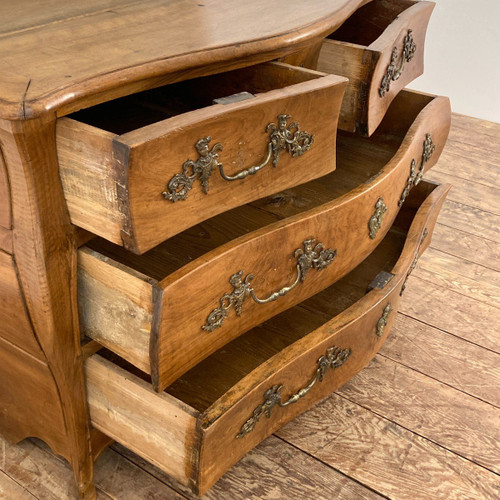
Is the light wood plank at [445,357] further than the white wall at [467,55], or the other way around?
the white wall at [467,55]

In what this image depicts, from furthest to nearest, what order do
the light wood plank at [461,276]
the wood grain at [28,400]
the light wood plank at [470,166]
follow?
Result: the light wood plank at [470,166], the light wood plank at [461,276], the wood grain at [28,400]

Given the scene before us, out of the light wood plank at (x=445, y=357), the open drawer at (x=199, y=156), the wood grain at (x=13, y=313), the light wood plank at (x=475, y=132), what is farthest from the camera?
the light wood plank at (x=475, y=132)

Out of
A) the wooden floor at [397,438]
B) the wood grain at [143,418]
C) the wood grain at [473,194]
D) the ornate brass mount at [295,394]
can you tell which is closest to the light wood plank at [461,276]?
the wooden floor at [397,438]

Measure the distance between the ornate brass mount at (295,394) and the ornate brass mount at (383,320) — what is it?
8cm

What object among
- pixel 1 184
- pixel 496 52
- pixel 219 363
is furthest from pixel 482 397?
pixel 496 52

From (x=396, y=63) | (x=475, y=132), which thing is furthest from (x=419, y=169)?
(x=475, y=132)

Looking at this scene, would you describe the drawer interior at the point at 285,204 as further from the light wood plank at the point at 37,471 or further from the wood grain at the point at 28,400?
the light wood plank at the point at 37,471

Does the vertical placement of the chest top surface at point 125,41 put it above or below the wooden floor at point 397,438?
above

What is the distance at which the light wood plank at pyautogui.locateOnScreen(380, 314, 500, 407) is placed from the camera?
4.16 feet

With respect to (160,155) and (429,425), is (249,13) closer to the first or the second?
(160,155)

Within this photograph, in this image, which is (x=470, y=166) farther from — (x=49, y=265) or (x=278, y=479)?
(x=49, y=265)

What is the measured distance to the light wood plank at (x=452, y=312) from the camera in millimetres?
1393

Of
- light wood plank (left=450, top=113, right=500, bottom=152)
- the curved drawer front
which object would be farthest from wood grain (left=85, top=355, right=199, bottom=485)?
light wood plank (left=450, top=113, right=500, bottom=152)

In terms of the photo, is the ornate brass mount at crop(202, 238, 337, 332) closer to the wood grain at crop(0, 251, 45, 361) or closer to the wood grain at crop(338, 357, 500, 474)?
the wood grain at crop(0, 251, 45, 361)
